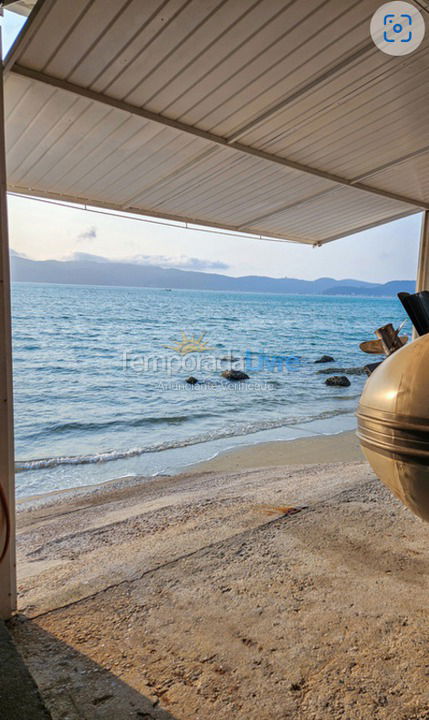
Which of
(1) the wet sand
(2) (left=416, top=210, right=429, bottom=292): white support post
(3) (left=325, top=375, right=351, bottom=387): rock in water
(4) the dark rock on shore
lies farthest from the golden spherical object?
(4) the dark rock on shore

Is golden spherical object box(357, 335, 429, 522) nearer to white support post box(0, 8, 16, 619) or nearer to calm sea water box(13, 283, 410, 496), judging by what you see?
white support post box(0, 8, 16, 619)

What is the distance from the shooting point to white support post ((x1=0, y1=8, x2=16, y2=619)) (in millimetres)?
2154

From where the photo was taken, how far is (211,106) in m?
3.63

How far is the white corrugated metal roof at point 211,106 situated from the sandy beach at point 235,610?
3128 millimetres

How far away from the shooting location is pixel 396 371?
176cm

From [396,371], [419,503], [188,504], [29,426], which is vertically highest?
[396,371]

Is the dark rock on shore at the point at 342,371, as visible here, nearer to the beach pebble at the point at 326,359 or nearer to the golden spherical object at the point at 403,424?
the beach pebble at the point at 326,359

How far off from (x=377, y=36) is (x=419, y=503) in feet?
9.58

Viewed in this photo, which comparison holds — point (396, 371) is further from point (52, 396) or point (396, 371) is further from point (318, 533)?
point (52, 396)

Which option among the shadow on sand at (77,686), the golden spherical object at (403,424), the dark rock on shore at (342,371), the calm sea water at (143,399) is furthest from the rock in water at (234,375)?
the golden spherical object at (403,424)

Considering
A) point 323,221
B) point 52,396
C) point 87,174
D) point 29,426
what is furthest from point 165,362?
point 87,174

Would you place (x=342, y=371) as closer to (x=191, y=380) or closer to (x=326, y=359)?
(x=326, y=359)

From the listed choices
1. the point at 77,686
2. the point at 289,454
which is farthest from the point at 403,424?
the point at 289,454

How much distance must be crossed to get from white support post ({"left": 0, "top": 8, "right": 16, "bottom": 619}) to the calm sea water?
12.5 ft
